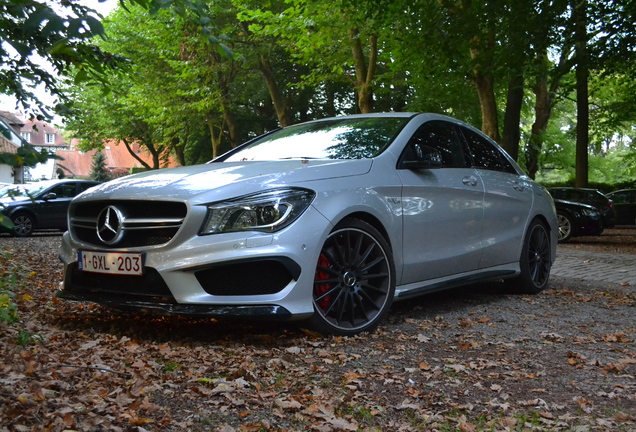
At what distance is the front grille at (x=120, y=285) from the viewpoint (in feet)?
16.2

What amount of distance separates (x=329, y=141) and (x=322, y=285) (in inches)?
59.3

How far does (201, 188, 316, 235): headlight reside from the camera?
4855mm

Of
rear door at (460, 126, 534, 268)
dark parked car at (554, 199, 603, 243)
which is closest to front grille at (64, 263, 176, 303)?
rear door at (460, 126, 534, 268)

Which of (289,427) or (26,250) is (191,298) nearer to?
(289,427)

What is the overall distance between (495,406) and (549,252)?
4.75 meters

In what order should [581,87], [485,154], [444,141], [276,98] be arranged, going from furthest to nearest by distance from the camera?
[276,98] < [581,87] < [485,154] < [444,141]

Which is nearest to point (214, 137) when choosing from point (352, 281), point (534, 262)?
point (534, 262)

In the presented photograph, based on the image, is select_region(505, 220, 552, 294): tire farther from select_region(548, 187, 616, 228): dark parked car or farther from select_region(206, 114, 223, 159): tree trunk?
select_region(206, 114, 223, 159): tree trunk

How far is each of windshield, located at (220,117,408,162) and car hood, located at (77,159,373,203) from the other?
319mm

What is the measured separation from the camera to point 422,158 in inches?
241

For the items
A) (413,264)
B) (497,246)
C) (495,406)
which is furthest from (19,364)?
(497,246)

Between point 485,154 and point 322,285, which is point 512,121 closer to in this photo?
point 485,154

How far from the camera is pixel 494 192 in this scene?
7.25 m

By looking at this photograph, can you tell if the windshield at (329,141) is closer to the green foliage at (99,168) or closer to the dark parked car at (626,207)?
the dark parked car at (626,207)
